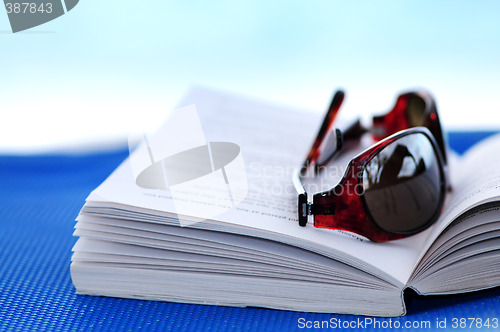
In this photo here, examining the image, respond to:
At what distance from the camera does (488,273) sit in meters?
0.52

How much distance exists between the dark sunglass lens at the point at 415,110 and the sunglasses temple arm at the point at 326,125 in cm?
13

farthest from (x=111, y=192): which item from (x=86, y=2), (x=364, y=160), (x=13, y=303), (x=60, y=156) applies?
(x=86, y=2)

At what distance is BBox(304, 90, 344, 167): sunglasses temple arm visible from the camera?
0.70 meters

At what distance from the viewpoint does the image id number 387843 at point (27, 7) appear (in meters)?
0.89

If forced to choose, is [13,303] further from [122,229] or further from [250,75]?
[250,75]

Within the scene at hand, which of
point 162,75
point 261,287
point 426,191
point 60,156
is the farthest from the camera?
point 162,75

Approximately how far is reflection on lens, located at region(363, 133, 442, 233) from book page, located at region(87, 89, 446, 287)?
2 cm

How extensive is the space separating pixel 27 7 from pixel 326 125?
1.69 feet

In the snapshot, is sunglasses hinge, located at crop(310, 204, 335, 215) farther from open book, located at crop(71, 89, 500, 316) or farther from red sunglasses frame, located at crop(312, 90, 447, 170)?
red sunglasses frame, located at crop(312, 90, 447, 170)

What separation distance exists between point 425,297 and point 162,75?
3.57ft
